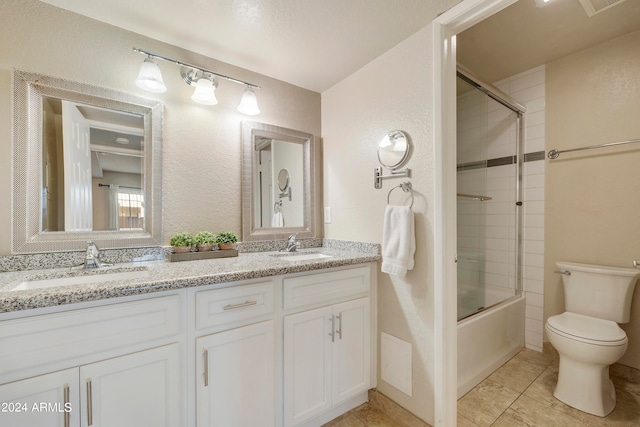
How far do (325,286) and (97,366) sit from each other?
0.98 m

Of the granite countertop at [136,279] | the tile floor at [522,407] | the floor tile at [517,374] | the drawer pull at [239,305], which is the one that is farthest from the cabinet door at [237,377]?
the floor tile at [517,374]

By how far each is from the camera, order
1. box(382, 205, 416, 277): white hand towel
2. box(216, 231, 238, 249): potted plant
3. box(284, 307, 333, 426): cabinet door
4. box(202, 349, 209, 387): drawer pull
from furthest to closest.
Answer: box(216, 231, 238, 249): potted plant, box(382, 205, 416, 277): white hand towel, box(284, 307, 333, 426): cabinet door, box(202, 349, 209, 387): drawer pull

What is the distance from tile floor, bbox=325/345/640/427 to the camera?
4.89 feet

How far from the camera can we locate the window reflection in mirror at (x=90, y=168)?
130 cm

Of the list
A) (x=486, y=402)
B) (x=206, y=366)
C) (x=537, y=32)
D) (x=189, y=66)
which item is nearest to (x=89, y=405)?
(x=206, y=366)

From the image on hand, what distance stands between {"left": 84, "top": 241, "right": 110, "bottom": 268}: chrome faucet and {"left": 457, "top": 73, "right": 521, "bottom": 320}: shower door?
7.63 feet

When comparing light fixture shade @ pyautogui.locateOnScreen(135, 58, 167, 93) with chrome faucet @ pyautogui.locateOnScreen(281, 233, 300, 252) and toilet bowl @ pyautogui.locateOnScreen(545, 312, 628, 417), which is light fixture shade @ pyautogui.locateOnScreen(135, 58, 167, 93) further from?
toilet bowl @ pyautogui.locateOnScreen(545, 312, 628, 417)

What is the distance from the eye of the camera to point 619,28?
1.75 metres

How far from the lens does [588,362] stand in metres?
1.54

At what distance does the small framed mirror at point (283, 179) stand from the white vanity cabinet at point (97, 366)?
1.13 meters

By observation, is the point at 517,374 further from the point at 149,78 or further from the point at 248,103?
the point at 149,78

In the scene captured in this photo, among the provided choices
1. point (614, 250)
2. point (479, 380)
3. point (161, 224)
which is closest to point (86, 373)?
point (161, 224)

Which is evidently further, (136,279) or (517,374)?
(517,374)

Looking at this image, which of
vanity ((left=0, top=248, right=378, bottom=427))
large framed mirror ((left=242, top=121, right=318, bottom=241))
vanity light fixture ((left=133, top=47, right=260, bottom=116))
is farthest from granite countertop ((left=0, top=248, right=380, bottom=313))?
vanity light fixture ((left=133, top=47, right=260, bottom=116))
